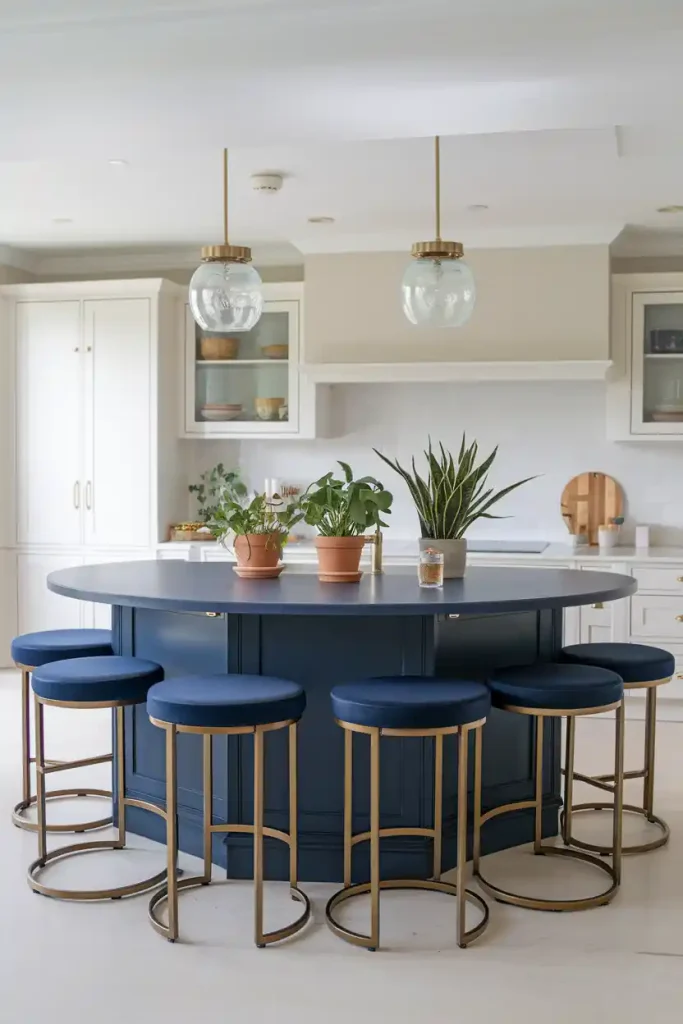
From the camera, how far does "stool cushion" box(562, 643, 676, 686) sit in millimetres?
3693

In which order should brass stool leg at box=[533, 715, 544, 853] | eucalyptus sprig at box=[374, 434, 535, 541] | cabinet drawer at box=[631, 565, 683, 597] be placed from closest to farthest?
brass stool leg at box=[533, 715, 544, 853]
eucalyptus sprig at box=[374, 434, 535, 541]
cabinet drawer at box=[631, 565, 683, 597]

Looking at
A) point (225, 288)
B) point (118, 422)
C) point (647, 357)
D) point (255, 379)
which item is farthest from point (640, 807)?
point (118, 422)

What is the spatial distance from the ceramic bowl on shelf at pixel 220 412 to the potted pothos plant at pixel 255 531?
2.60 m

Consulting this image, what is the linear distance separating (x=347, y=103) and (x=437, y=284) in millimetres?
668

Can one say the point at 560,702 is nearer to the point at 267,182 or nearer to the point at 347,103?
the point at 347,103

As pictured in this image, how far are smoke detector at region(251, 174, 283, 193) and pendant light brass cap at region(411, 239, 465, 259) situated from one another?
1.26m

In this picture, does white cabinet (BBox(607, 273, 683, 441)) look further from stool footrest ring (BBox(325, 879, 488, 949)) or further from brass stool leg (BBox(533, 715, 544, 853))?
stool footrest ring (BBox(325, 879, 488, 949))

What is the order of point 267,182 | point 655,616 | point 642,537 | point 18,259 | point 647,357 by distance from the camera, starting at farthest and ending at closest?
point 18,259, point 642,537, point 647,357, point 655,616, point 267,182

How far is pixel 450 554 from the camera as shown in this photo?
12.4 feet

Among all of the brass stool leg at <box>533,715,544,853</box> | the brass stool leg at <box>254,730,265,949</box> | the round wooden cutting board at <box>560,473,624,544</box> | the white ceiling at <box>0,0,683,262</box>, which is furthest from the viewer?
the round wooden cutting board at <box>560,473,624,544</box>

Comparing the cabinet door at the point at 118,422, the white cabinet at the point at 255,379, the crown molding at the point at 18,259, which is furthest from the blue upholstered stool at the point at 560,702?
the crown molding at the point at 18,259

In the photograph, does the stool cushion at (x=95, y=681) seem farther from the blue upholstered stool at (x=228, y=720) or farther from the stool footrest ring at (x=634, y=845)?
the stool footrest ring at (x=634, y=845)

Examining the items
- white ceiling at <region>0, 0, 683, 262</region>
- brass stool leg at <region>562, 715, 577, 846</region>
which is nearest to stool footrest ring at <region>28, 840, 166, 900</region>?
brass stool leg at <region>562, 715, 577, 846</region>

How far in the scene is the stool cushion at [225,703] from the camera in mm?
2895
